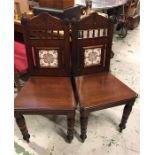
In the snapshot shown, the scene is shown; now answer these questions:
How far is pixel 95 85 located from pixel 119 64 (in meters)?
1.19

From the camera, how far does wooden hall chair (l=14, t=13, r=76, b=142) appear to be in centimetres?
132

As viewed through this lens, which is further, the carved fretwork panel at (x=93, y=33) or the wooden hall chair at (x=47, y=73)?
the carved fretwork panel at (x=93, y=33)

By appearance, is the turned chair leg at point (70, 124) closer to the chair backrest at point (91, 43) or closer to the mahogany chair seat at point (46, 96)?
the mahogany chair seat at point (46, 96)

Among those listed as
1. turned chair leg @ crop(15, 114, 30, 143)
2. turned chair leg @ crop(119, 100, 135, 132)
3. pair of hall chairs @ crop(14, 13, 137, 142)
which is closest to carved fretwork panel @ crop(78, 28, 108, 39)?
Answer: pair of hall chairs @ crop(14, 13, 137, 142)

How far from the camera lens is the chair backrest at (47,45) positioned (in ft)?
4.52

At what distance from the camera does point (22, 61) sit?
2.02m

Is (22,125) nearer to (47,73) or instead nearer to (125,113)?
(47,73)

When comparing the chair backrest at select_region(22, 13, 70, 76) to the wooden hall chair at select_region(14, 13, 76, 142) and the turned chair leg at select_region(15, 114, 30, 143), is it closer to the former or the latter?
the wooden hall chair at select_region(14, 13, 76, 142)

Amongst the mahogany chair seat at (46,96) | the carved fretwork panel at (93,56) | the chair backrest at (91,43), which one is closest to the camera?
the mahogany chair seat at (46,96)

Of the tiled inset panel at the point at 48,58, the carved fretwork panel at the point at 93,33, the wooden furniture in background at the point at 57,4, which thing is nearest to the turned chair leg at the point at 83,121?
the tiled inset panel at the point at 48,58

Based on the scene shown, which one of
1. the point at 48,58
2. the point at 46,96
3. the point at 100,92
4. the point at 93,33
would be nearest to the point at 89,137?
the point at 100,92

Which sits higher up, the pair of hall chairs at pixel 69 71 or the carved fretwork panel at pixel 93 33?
the carved fretwork panel at pixel 93 33
